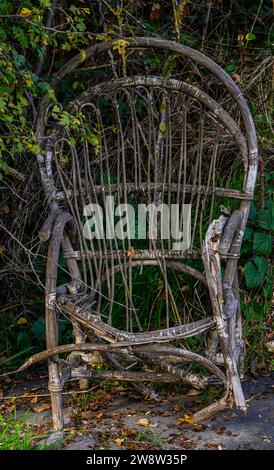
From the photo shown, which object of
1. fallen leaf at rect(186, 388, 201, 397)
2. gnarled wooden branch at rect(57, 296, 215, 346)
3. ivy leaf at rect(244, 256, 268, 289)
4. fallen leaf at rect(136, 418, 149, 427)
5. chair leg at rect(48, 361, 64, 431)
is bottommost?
fallen leaf at rect(136, 418, 149, 427)

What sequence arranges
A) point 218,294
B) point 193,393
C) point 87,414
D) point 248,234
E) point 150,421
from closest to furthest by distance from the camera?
point 218,294
point 150,421
point 87,414
point 193,393
point 248,234

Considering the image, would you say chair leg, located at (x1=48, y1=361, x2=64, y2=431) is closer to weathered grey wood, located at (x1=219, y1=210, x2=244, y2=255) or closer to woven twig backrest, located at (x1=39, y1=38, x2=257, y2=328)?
woven twig backrest, located at (x1=39, y1=38, x2=257, y2=328)

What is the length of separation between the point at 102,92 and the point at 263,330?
1422 millimetres

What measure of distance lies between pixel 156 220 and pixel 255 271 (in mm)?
602

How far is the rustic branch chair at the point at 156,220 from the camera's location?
2.61 metres

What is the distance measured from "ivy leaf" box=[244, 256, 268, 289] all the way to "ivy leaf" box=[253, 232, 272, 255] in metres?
0.04

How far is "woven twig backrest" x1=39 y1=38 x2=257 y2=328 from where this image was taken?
115 inches

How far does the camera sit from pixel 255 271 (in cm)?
333

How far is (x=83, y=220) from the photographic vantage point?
3.19 metres

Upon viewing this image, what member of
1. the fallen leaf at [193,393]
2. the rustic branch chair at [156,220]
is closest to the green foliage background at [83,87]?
the rustic branch chair at [156,220]

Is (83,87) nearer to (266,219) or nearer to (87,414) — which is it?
(266,219)

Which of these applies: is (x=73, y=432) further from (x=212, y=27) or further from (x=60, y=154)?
(x=212, y=27)

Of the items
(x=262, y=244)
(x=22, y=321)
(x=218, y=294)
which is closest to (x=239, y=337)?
(x=218, y=294)

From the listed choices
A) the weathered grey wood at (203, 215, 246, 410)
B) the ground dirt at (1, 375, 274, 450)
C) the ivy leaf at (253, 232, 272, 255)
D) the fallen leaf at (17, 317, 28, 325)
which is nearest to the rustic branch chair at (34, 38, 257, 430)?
the weathered grey wood at (203, 215, 246, 410)
